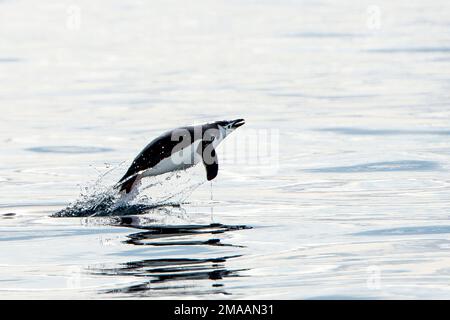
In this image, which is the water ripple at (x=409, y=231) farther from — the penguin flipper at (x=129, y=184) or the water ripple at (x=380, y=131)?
the water ripple at (x=380, y=131)

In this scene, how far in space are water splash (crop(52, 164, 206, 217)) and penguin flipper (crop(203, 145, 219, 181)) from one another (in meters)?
0.45

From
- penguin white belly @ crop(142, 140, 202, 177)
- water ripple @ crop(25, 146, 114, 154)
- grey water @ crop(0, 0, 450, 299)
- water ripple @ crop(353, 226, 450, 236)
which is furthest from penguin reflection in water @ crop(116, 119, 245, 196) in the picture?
water ripple @ crop(25, 146, 114, 154)

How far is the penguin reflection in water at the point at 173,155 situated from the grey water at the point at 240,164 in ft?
1.08

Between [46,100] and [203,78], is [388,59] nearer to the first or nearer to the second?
[203,78]

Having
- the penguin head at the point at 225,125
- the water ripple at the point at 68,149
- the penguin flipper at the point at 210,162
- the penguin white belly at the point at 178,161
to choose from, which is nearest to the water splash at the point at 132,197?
the penguin white belly at the point at 178,161

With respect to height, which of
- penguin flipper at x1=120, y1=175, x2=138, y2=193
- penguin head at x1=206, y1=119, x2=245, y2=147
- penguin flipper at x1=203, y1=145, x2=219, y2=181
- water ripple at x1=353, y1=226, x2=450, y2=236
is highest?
penguin head at x1=206, y1=119, x2=245, y2=147

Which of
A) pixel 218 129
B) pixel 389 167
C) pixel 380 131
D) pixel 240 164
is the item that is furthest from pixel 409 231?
pixel 380 131

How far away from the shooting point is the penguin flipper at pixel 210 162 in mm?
14844

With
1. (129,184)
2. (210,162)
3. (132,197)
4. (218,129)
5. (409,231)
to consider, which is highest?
(218,129)

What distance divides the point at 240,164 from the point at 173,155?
356cm

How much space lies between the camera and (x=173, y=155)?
14.7 metres

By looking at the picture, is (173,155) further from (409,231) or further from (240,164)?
(240,164)

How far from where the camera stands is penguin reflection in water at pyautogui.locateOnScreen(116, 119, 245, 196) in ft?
47.5

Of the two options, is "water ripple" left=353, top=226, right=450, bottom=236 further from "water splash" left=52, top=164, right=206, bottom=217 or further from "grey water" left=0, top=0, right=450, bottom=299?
"water splash" left=52, top=164, right=206, bottom=217
